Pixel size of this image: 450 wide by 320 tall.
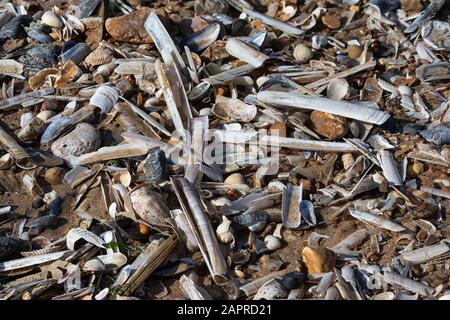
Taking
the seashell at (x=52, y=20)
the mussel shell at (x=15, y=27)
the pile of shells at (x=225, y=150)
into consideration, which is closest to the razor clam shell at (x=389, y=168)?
the pile of shells at (x=225, y=150)

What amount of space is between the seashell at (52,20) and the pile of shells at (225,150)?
0.01 metres

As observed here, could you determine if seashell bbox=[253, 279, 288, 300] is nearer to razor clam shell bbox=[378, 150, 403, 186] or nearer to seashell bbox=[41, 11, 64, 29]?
razor clam shell bbox=[378, 150, 403, 186]

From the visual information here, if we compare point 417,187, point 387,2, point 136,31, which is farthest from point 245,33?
point 417,187

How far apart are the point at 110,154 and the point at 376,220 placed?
1.62m

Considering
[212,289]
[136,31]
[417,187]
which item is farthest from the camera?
[136,31]

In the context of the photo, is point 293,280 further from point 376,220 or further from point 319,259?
point 376,220

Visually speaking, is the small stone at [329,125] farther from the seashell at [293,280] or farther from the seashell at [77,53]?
the seashell at [77,53]

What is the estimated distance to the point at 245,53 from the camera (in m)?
4.86

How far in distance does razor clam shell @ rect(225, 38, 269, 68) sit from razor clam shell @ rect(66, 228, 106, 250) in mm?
1643

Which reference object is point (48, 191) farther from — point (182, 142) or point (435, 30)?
point (435, 30)

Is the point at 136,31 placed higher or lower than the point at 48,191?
higher
